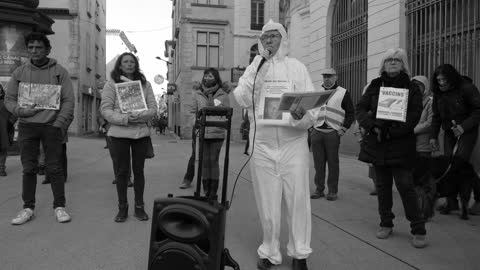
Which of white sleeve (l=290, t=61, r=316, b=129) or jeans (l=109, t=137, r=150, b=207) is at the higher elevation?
white sleeve (l=290, t=61, r=316, b=129)

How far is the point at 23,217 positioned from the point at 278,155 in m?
3.13

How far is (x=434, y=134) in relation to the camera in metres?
5.57

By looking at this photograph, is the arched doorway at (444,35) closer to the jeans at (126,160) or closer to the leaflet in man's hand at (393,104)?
the leaflet in man's hand at (393,104)

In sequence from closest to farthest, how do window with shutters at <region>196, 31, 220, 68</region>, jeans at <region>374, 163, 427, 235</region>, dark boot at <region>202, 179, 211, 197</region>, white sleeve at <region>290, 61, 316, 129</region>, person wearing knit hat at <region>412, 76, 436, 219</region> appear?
white sleeve at <region>290, 61, 316, 129</region> → jeans at <region>374, 163, 427, 235</region> → person wearing knit hat at <region>412, 76, 436, 219</region> → dark boot at <region>202, 179, 211, 197</region> → window with shutters at <region>196, 31, 220, 68</region>

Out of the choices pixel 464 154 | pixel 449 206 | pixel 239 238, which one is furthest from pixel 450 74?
pixel 239 238

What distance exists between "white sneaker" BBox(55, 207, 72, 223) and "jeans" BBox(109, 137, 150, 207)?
616 millimetres

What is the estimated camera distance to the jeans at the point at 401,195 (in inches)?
171

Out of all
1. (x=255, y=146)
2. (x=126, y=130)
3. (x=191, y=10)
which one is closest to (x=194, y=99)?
(x=126, y=130)

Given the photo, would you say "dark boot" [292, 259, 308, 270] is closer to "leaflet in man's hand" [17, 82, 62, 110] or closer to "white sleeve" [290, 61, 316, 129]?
"white sleeve" [290, 61, 316, 129]

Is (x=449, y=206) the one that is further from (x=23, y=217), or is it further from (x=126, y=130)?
(x=23, y=217)

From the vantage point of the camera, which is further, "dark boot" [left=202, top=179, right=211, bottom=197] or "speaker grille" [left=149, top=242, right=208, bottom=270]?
→ "dark boot" [left=202, top=179, right=211, bottom=197]

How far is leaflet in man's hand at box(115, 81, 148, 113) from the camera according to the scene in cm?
501

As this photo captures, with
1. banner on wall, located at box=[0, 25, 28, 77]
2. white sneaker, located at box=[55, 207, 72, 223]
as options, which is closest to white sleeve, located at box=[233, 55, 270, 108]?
white sneaker, located at box=[55, 207, 72, 223]

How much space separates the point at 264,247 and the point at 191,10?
25.9 meters
